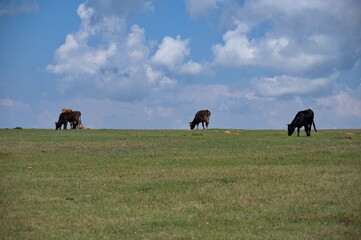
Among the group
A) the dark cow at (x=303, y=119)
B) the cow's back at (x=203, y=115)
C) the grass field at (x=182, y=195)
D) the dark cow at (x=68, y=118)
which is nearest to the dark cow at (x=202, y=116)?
the cow's back at (x=203, y=115)

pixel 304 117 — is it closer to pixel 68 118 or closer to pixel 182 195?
pixel 68 118

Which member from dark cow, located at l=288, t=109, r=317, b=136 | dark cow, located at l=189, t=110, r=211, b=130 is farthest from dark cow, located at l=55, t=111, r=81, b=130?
dark cow, located at l=288, t=109, r=317, b=136

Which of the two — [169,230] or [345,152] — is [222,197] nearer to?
[169,230]

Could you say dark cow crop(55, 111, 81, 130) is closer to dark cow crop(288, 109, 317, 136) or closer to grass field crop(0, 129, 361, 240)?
dark cow crop(288, 109, 317, 136)

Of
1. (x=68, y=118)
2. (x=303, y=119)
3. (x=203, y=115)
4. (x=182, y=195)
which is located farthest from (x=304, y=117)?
(x=182, y=195)

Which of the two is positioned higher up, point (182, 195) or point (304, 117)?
point (304, 117)

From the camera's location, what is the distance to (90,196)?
56.0ft

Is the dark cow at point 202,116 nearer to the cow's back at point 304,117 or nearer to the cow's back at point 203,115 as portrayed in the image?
the cow's back at point 203,115

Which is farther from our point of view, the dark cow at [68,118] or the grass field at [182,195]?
the dark cow at [68,118]

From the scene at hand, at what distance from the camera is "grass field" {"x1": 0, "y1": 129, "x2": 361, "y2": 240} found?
13.0 metres

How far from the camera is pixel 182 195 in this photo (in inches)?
666

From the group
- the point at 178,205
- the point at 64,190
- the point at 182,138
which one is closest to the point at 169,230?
the point at 178,205

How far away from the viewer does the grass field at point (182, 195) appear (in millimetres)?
13039

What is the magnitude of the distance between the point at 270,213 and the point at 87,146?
22.9 metres
